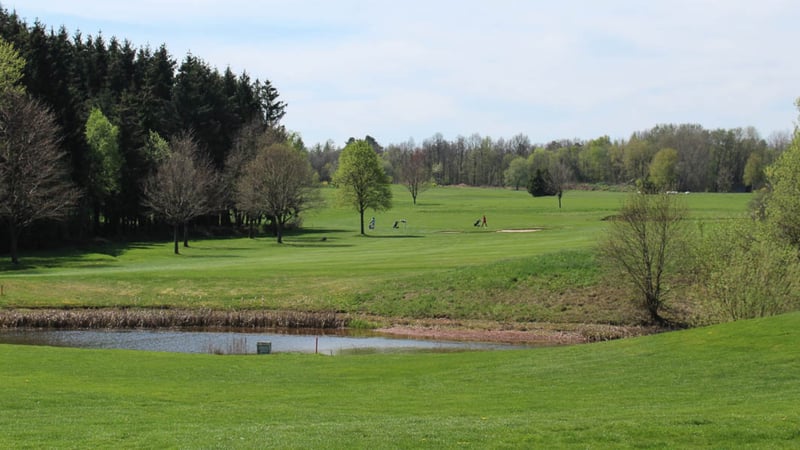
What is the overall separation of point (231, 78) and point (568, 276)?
7945cm

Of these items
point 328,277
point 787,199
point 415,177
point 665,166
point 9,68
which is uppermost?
point 9,68

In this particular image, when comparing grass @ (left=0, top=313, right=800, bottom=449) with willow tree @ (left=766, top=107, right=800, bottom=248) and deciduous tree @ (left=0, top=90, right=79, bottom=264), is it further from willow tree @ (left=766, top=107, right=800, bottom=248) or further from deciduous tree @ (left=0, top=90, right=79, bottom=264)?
deciduous tree @ (left=0, top=90, right=79, bottom=264)

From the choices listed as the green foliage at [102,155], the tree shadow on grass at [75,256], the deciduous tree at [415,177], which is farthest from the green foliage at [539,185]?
the tree shadow on grass at [75,256]

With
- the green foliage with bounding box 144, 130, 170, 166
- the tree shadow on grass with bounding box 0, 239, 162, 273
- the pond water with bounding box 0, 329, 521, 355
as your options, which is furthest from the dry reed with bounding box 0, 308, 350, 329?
the green foliage with bounding box 144, 130, 170, 166

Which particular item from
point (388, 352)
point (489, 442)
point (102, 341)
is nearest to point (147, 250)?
point (102, 341)

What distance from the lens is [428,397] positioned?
2167 cm

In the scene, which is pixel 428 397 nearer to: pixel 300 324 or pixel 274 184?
pixel 300 324

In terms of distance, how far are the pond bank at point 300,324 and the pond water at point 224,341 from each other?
148cm

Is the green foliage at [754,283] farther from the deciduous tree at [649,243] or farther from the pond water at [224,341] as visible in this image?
the pond water at [224,341]

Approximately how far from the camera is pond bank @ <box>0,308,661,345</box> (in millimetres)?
42750

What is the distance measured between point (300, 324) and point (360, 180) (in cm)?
5773

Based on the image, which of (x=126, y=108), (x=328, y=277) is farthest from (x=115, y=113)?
(x=328, y=277)

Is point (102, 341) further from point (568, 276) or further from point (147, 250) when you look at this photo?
point (147, 250)

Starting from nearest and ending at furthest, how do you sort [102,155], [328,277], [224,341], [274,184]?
[224,341], [328,277], [102,155], [274,184]
